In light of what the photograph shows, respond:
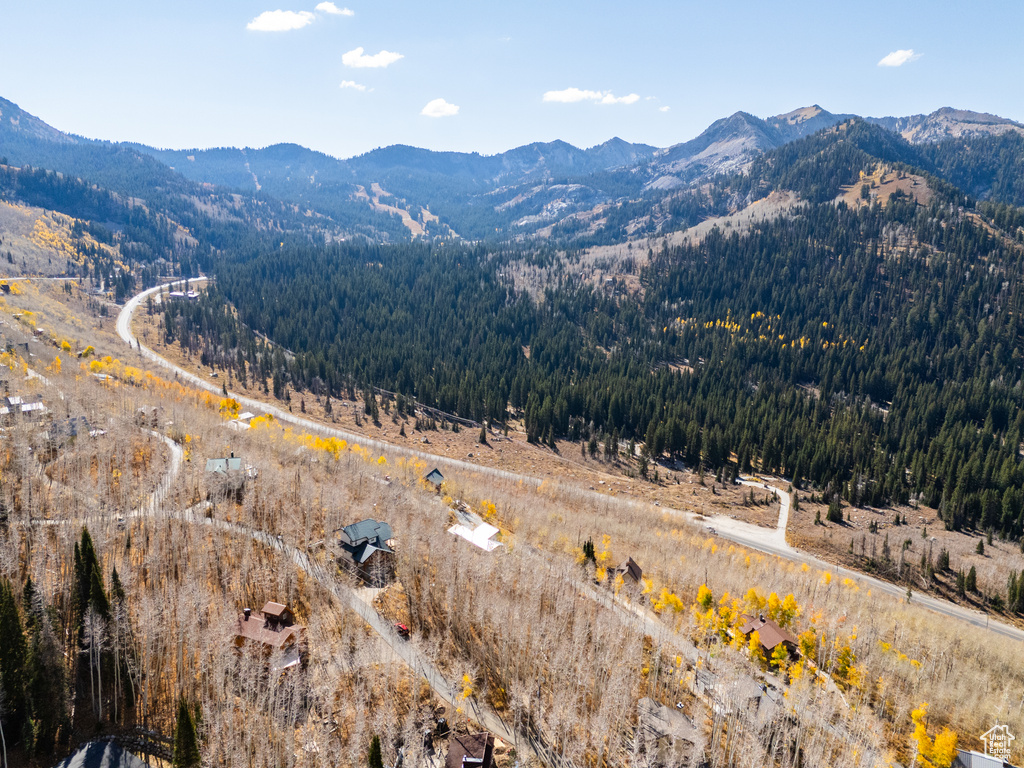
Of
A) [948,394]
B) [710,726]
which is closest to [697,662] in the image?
[710,726]

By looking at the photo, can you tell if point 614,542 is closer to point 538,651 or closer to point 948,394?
point 538,651

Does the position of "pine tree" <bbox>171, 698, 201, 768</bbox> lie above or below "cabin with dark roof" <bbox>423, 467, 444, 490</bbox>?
above

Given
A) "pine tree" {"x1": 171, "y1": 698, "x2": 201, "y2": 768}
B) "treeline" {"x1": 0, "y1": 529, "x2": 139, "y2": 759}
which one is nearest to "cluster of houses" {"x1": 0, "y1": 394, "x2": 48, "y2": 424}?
"treeline" {"x1": 0, "y1": 529, "x2": 139, "y2": 759}

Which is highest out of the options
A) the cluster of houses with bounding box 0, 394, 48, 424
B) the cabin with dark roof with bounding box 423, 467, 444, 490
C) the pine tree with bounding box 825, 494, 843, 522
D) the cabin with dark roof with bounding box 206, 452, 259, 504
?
the cluster of houses with bounding box 0, 394, 48, 424

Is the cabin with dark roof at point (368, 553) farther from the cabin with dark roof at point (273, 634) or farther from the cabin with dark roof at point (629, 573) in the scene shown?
the cabin with dark roof at point (629, 573)

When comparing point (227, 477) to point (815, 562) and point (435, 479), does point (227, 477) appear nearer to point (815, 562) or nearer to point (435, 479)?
point (435, 479)

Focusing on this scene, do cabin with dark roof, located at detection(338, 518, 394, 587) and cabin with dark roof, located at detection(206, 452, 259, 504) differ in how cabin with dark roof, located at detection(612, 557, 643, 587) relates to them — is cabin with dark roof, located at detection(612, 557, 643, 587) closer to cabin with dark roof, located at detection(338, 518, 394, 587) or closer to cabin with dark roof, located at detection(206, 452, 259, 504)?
cabin with dark roof, located at detection(338, 518, 394, 587)

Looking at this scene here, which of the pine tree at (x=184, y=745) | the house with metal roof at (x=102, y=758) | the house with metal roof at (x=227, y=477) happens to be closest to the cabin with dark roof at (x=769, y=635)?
the pine tree at (x=184, y=745)

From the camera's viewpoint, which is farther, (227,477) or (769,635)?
(227,477)

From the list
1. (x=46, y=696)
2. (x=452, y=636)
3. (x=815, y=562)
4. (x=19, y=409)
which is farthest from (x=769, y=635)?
(x=19, y=409)
